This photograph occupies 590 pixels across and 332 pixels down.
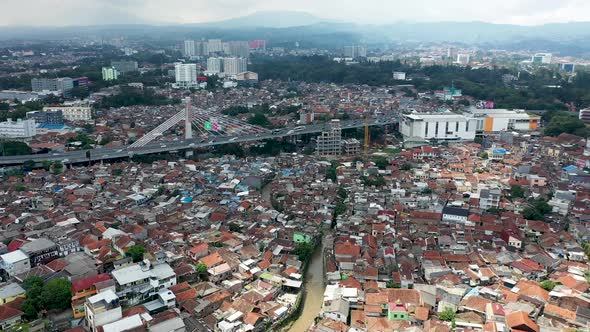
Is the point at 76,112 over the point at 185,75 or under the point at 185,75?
under

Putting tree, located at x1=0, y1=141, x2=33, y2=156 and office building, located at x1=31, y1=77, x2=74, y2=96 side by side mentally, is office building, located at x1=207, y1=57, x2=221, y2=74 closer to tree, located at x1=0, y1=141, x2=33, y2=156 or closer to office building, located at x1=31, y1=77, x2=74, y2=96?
office building, located at x1=31, y1=77, x2=74, y2=96

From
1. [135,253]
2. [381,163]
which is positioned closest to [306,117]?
[381,163]

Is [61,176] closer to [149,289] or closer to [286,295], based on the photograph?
[149,289]

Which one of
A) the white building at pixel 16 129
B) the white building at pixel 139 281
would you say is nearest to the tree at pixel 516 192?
the white building at pixel 139 281

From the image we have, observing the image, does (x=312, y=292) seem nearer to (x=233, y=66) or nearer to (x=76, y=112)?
(x=76, y=112)

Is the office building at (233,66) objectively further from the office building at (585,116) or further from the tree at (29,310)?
the tree at (29,310)

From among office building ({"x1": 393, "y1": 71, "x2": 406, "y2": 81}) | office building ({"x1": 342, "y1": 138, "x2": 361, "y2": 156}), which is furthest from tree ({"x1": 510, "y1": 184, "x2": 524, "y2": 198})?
office building ({"x1": 393, "y1": 71, "x2": 406, "y2": 81})
